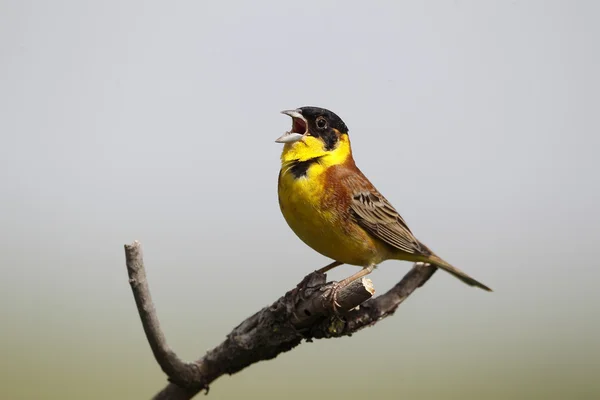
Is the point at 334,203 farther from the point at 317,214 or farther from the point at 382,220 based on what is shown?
the point at 382,220

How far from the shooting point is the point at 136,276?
427 centimetres

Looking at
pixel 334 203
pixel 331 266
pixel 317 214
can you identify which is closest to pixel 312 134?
pixel 334 203

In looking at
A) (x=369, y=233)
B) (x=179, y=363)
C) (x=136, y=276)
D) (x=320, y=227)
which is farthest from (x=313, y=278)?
(x=136, y=276)

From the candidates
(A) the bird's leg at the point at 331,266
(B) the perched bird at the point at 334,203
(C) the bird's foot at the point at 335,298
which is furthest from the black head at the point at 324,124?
(C) the bird's foot at the point at 335,298

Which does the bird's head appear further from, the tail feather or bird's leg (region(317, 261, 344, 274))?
the tail feather

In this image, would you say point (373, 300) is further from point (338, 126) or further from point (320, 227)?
point (338, 126)

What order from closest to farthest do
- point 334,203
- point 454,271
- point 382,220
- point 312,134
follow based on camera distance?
point 334,203
point 312,134
point 382,220
point 454,271

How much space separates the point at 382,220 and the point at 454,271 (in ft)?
3.00

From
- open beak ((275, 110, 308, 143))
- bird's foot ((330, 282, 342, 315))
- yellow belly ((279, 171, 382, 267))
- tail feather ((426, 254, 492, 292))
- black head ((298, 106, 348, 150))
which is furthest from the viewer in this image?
tail feather ((426, 254, 492, 292))

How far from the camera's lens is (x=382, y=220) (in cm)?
602

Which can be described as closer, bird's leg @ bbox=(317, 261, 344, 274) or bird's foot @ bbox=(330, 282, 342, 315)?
bird's foot @ bbox=(330, 282, 342, 315)

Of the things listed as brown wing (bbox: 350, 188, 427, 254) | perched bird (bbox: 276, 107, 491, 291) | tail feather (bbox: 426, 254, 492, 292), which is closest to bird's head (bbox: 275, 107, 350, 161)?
perched bird (bbox: 276, 107, 491, 291)

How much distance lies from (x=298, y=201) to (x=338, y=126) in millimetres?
902

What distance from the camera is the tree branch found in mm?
4871
